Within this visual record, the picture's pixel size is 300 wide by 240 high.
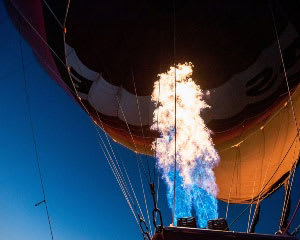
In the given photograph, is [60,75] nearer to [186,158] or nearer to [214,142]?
[186,158]

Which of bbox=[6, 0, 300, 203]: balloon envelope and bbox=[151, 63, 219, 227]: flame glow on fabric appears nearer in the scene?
bbox=[6, 0, 300, 203]: balloon envelope

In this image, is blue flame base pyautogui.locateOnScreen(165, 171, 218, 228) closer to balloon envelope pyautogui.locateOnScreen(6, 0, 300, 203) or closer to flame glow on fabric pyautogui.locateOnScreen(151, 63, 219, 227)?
flame glow on fabric pyautogui.locateOnScreen(151, 63, 219, 227)

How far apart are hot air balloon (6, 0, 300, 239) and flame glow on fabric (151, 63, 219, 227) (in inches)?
6.5

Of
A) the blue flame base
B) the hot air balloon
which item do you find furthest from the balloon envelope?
the blue flame base

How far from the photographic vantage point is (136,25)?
207 inches

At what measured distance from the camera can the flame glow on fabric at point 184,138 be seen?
19.4 feet

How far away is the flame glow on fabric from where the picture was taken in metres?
5.91

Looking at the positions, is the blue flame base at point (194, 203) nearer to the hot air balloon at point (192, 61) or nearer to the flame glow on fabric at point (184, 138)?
the flame glow on fabric at point (184, 138)

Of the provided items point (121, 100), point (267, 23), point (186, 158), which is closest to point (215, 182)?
point (186, 158)

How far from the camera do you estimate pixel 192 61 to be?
577cm

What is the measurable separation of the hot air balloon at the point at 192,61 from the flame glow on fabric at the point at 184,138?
16 cm

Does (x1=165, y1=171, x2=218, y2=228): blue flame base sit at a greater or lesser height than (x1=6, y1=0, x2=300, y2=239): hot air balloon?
lesser

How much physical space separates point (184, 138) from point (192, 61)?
1.55m

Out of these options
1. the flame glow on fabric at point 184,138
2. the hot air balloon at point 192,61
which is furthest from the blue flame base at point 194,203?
the hot air balloon at point 192,61
